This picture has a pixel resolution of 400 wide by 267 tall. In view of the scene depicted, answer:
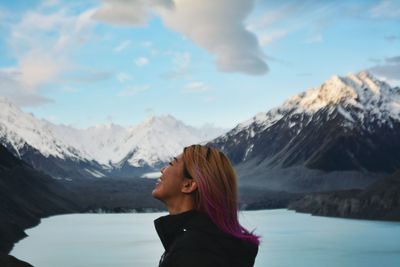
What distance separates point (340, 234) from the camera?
99562mm

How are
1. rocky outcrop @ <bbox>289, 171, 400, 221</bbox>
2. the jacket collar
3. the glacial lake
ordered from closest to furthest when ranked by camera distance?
the jacket collar < the glacial lake < rocky outcrop @ <bbox>289, 171, 400, 221</bbox>

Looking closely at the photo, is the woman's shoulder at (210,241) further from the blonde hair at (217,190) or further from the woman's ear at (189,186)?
the woman's ear at (189,186)

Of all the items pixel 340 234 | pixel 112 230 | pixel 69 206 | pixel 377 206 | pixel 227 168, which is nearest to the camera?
pixel 227 168

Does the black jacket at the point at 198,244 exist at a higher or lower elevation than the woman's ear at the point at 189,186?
lower

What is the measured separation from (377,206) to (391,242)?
2438 inches

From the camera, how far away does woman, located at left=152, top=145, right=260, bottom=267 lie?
4.14m

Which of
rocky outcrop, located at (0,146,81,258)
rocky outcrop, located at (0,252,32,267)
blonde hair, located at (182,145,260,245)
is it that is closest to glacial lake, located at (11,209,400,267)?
rocky outcrop, located at (0,146,81,258)

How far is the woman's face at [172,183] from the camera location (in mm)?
4621

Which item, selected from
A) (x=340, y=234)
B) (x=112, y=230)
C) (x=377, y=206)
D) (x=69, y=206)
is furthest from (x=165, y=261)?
(x=69, y=206)

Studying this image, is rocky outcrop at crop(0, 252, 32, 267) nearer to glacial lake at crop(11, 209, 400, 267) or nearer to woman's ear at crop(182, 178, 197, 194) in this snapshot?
glacial lake at crop(11, 209, 400, 267)

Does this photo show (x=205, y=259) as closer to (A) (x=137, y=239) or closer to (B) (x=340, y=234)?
(A) (x=137, y=239)

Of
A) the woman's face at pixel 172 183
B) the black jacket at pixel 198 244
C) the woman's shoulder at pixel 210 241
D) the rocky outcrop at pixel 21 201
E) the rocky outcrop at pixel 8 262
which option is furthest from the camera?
the rocky outcrop at pixel 21 201

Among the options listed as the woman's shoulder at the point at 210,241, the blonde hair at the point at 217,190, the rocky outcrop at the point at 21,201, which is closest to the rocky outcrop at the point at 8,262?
the blonde hair at the point at 217,190

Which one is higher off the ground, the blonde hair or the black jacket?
the blonde hair
